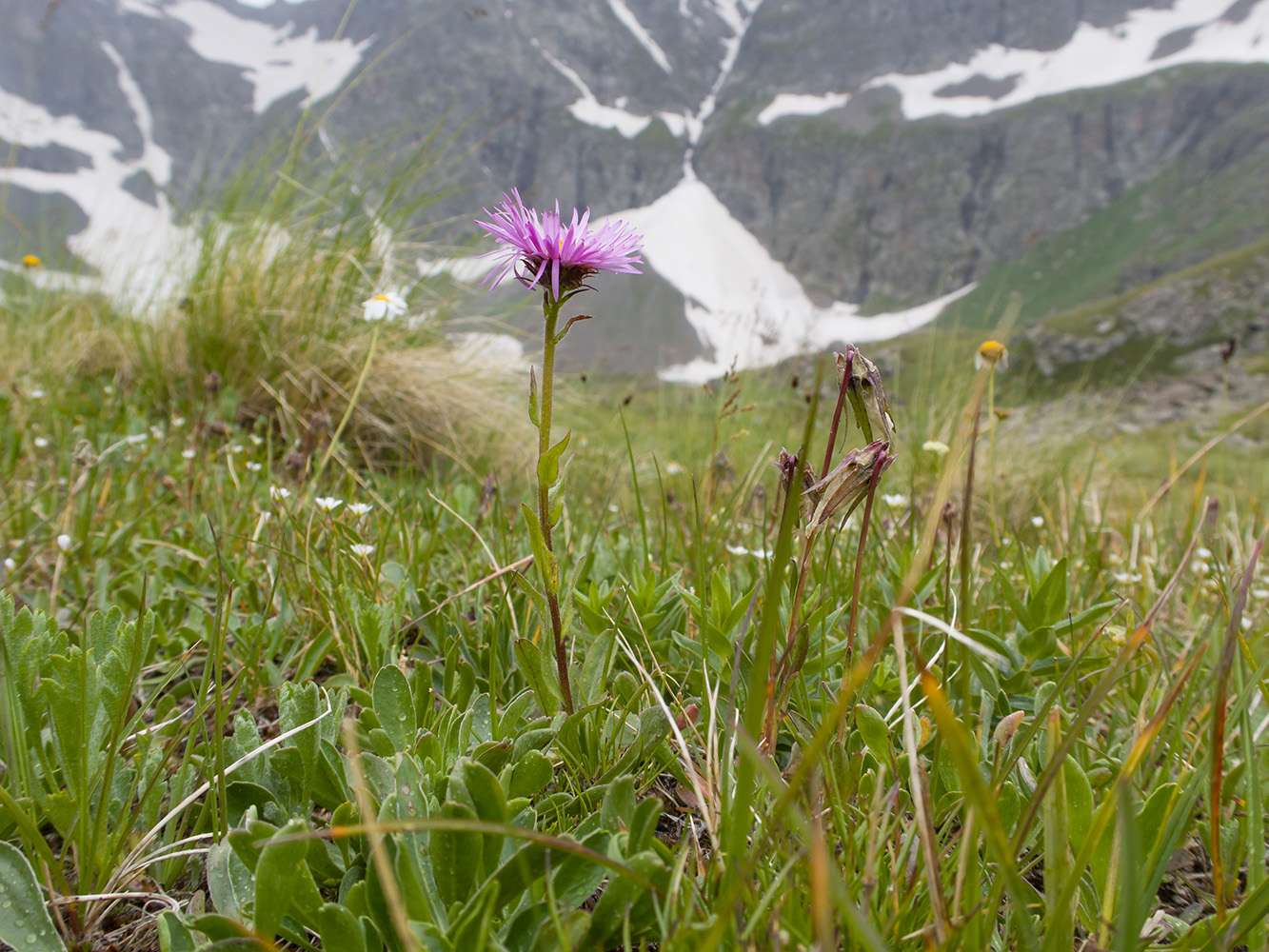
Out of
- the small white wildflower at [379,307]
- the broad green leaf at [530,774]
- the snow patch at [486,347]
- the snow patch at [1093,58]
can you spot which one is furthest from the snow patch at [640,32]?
the broad green leaf at [530,774]

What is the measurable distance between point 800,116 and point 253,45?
11134 cm

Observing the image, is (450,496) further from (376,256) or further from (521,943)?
(376,256)

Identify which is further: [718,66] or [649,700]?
[718,66]

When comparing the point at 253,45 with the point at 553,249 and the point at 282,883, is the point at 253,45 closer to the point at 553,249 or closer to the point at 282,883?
the point at 553,249

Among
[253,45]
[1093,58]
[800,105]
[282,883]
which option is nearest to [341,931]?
[282,883]

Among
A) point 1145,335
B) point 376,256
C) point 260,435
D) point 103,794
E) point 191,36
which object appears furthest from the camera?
point 191,36

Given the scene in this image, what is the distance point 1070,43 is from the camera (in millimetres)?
136250

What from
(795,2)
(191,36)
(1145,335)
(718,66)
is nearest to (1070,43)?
(795,2)

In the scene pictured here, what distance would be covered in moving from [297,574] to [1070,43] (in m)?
180

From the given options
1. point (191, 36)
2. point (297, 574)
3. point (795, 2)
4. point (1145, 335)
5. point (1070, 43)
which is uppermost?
point (795, 2)

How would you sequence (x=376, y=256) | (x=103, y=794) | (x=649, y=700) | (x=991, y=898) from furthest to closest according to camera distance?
(x=376, y=256) < (x=649, y=700) < (x=103, y=794) < (x=991, y=898)

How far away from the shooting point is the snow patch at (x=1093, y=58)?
119312mm

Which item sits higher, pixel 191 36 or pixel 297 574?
pixel 191 36

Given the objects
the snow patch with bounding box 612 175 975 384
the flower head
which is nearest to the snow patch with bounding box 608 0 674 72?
the snow patch with bounding box 612 175 975 384
